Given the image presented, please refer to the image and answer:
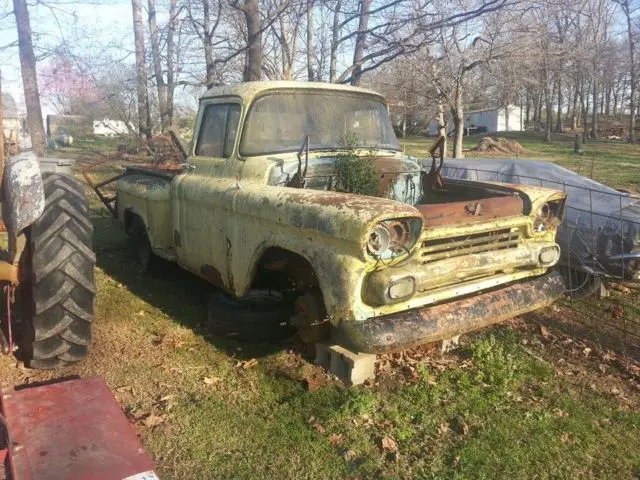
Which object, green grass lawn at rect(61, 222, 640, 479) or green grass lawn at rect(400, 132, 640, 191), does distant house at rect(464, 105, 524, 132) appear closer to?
green grass lawn at rect(400, 132, 640, 191)

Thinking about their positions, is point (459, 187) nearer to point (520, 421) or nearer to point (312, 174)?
point (312, 174)

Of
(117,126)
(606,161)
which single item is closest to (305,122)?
(117,126)

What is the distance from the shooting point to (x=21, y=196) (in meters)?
3.72

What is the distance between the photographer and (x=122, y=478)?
8.77 feet

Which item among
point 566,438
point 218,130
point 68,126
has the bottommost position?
point 566,438

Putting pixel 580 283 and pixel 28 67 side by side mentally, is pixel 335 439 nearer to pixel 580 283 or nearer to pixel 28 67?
pixel 580 283

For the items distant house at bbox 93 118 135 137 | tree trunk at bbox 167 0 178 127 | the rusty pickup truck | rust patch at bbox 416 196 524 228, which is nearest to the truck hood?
the rusty pickup truck

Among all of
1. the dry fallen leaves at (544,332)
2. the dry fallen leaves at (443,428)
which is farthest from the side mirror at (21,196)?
the dry fallen leaves at (544,332)

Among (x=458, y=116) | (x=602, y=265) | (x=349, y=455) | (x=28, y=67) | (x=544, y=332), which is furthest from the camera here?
(x=28, y=67)

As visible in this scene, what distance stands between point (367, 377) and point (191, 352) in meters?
1.47

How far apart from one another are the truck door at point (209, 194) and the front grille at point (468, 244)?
5.37 feet

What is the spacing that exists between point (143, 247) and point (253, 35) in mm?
4691

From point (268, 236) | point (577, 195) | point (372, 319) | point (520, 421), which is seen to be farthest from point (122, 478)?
point (577, 195)

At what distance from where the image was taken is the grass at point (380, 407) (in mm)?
3262
